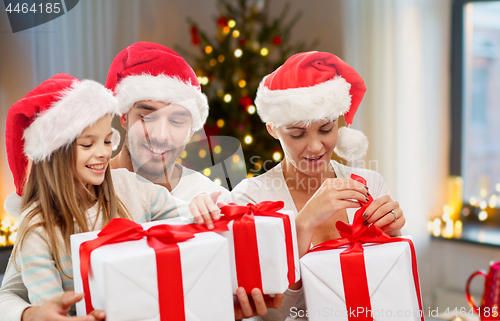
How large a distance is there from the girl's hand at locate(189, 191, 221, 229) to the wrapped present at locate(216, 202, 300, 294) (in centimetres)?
2

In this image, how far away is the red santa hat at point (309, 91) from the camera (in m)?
0.91

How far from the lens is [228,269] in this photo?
652 millimetres

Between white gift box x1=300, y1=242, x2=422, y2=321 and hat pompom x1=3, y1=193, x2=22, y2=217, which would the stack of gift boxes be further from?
hat pompom x1=3, y1=193, x2=22, y2=217

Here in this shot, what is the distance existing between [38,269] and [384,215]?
0.65 meters

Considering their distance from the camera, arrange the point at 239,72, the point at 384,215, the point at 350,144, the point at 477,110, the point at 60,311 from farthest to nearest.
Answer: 1. the point at 477,110
2. the point at 239,72
3. the point at 350,144
4. the point at 384,215
5. the point at 60,311

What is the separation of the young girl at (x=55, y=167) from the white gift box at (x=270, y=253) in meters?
0.09

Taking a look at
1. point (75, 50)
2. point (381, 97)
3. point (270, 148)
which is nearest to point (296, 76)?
point (75, 50)

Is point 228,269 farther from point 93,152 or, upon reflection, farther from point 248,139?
point 248,139

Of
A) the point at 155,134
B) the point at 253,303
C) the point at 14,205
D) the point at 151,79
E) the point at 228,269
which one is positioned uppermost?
the point at 151,79

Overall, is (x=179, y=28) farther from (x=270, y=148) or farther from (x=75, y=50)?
(x=270, y=148)

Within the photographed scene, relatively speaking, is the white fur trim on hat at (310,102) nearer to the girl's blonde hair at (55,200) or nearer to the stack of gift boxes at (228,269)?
the stack of gift boxes at (228,269)

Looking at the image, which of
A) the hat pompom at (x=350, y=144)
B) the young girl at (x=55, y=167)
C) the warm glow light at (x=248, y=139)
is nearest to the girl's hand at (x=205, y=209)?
the young girl at (x=55, y=167)

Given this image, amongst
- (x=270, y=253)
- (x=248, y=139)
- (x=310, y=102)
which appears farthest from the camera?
(x=248, y=139)

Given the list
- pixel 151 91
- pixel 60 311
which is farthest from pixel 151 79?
pixel 60 311
